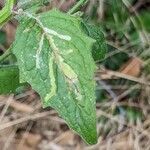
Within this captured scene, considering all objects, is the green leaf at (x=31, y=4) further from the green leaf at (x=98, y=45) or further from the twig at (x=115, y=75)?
the twig at (x=115, y=75)

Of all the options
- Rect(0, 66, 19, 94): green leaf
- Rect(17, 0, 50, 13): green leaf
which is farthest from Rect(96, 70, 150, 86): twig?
Rect(17, 0, 50, 13): green leaf

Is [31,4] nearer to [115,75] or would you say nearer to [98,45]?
[98,45]

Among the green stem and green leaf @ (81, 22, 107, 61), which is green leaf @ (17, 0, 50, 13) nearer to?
the green stem

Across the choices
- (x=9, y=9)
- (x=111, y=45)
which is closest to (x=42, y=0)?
(x=9, y=9)

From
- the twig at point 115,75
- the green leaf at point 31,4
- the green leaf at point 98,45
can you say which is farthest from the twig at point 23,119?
the green leaf at point 31,4

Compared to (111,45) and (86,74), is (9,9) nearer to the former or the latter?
(86,74)

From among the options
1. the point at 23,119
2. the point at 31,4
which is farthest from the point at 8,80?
the point at 23,119

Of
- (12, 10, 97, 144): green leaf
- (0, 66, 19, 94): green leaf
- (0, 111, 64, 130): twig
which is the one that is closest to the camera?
(12, 10, 97, 144): green leaf

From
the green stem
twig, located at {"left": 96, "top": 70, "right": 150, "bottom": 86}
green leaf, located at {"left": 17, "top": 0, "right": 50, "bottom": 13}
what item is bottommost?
twig, located at {"left": 96, "top": 70, "right": 150, "bottom": 86}
